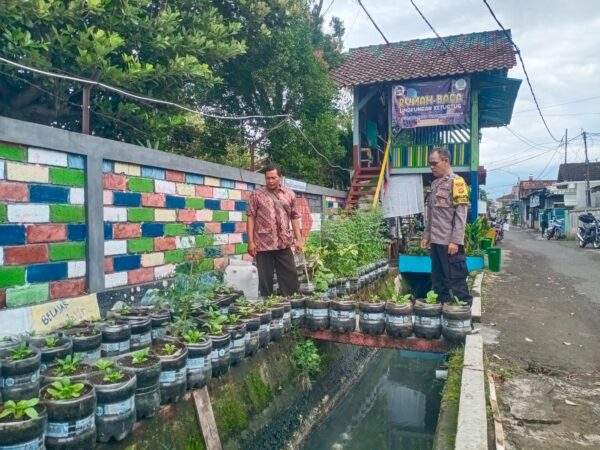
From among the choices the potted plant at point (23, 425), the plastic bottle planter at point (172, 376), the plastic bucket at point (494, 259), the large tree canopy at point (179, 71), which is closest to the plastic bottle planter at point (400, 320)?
the plastic bottle planter at point (172, 376)

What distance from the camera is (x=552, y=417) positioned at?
2.96 meters

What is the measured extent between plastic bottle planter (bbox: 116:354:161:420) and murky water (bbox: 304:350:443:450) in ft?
6.31

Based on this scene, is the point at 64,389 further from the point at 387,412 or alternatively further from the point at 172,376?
the point at 387,412

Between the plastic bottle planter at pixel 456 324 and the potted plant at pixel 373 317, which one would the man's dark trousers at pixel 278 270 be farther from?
the plastic bottle planter at pixel 456 324

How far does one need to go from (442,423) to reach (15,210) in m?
2.95

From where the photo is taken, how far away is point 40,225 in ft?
10.1

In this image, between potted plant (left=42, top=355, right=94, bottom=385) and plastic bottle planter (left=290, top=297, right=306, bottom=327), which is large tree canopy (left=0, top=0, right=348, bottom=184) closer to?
plastic bottle planter (left=290, top=297, right=306, bottom=327)

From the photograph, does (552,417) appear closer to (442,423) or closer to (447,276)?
(442,423)

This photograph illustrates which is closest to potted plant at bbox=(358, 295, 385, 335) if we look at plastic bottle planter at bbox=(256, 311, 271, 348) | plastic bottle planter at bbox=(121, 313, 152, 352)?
plastic bottle planter at bbox=(256, 311, 271, 348)

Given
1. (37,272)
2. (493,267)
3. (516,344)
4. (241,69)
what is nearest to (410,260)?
(493,267)

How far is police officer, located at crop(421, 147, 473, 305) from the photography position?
429 cm

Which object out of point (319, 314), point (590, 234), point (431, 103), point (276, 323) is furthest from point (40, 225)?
point (590, 234)

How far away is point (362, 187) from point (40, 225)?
30.2 feet

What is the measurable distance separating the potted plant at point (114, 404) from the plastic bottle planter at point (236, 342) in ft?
3.21
